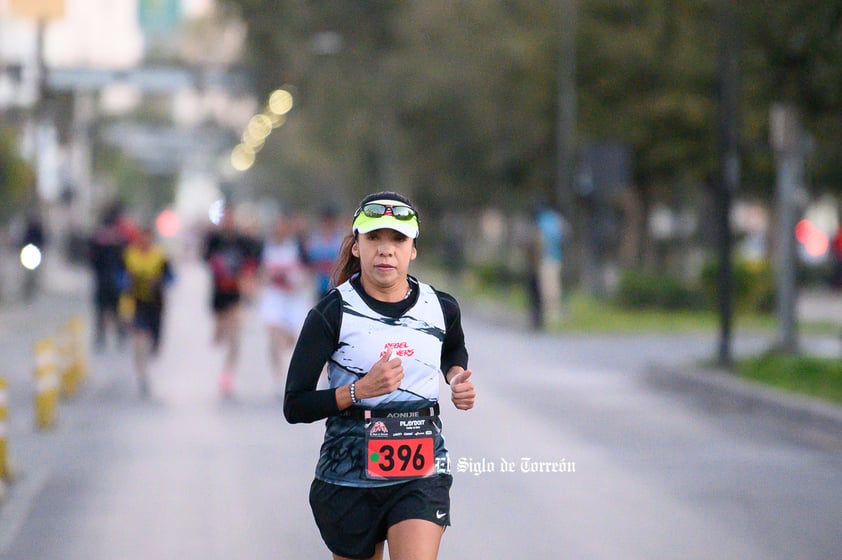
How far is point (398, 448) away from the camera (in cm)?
539

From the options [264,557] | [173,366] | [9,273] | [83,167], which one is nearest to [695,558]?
[264,557]

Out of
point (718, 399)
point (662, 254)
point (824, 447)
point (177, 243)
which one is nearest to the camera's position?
point (824, 447)

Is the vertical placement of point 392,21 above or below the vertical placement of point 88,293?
above

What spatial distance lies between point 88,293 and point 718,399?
31354 millimetres

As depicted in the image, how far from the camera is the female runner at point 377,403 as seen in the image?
5.40 metres

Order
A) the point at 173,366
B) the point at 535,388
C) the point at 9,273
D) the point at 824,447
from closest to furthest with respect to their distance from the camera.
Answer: the point at 824,447, the point at 535,388, the point at 173,366, the point at 9,273

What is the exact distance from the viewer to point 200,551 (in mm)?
9023

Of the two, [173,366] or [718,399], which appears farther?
[173,366]

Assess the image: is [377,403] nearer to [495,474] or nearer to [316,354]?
[316,354]

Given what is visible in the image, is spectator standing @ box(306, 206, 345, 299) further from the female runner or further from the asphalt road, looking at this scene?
the female runner

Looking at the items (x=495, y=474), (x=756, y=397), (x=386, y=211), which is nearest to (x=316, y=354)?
(x=386, y=211)

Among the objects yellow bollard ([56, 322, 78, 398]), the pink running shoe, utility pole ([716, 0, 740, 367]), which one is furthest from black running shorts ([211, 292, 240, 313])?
utility pole ([716, 0, 740, 367])

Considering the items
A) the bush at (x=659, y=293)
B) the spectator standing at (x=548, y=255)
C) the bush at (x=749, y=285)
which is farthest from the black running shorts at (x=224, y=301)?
the bush at (x=659, y=293)

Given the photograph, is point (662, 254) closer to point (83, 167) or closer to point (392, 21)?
point (392, 21)
